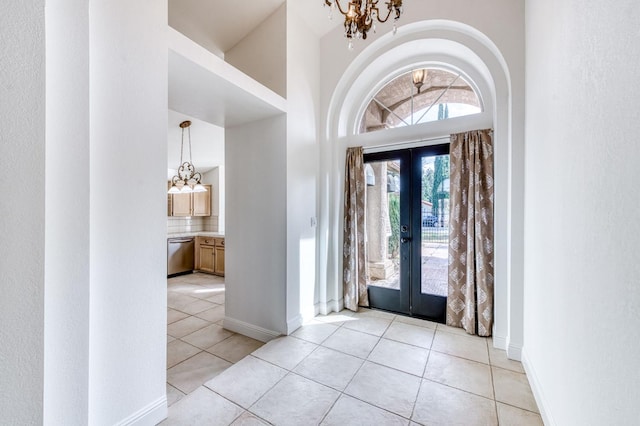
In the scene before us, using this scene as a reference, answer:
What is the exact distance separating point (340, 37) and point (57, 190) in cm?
326

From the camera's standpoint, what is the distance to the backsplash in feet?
21.1

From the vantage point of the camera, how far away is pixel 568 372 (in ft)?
4.26

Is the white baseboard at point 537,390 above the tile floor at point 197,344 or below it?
above

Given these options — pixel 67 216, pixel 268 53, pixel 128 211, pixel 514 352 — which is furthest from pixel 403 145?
pixel 67 216

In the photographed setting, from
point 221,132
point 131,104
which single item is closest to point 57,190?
point 131,104

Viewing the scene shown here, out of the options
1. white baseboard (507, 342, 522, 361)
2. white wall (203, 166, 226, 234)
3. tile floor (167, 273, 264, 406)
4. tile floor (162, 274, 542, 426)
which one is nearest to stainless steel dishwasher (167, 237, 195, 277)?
white wall (203, 166, 226, 234)

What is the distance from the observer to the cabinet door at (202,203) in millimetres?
6390

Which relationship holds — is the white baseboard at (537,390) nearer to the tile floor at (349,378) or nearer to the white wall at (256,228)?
the tile floor at (349,378)

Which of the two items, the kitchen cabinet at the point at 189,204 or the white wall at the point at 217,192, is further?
the white wall at the point at 217,192

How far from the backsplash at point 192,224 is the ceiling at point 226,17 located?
15.0 ft

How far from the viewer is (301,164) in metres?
2.98
